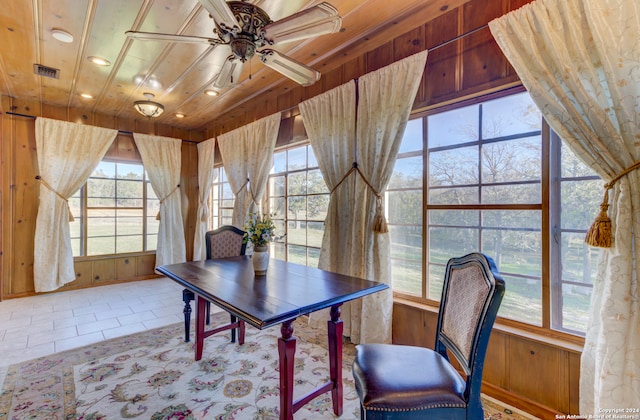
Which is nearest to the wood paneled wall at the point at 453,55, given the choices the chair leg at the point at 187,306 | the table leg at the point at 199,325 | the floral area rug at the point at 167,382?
the floral area rug at the point at 167,382

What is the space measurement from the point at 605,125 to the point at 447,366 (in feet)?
4.87

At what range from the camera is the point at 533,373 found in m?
1.78

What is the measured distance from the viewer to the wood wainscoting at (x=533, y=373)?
5.46ft

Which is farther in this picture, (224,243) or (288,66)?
(224,243)

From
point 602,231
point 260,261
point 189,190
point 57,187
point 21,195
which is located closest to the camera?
point 602,231

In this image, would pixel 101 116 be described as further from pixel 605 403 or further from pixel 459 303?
pixel 605 403

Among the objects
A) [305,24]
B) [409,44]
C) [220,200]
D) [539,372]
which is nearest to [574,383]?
[539,372]

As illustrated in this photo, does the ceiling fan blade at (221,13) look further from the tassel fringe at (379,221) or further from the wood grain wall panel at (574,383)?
the wood grain wall panel at (574,383)

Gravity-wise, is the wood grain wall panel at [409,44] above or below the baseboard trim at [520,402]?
above

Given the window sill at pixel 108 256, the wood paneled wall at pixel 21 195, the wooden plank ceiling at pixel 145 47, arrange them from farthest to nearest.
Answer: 1. the window sill at pixel 108 256
2. the wood paneled wall at pixel 21 195
3. the wooden plank ceiling at pixel 145 47

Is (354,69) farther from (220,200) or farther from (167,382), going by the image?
(220,200)

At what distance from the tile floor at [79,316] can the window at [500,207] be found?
284cm

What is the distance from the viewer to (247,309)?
1435 mm

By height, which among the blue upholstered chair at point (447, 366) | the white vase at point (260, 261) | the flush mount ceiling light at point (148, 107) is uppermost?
the flush mount ceiling light at point (148, 107)
